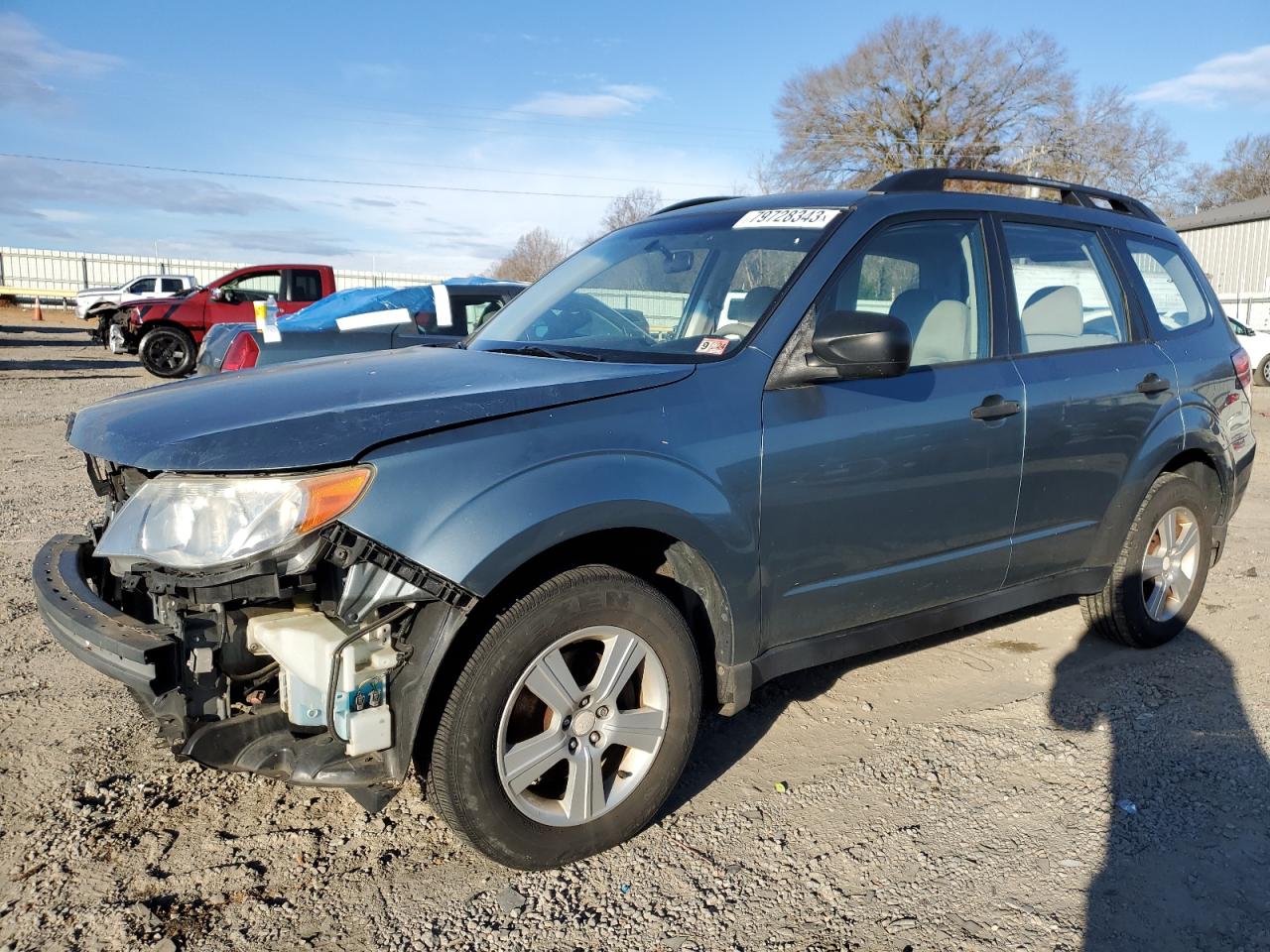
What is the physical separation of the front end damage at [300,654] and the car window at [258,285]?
15901 millimetres

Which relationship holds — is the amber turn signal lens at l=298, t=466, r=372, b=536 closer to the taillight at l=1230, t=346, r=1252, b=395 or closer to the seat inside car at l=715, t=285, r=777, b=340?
the seat inside car at l=715, t=285, r=777, b=340

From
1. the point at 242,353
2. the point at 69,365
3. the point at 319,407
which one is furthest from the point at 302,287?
the point at 319,407

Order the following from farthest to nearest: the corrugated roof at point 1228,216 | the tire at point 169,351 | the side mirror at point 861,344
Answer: the corrugated roof at point 1228,216 → the tire at point 169,351 → the side mirror at point 861,344

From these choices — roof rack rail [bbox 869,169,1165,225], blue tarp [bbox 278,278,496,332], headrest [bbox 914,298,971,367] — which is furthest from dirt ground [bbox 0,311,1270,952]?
blue tarp [bbox 278,278,496,332]

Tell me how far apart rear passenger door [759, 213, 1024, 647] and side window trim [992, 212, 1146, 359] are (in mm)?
69

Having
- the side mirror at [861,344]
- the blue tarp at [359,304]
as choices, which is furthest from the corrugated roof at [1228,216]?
the side mirror at [861,344]

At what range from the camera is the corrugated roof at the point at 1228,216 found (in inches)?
1433

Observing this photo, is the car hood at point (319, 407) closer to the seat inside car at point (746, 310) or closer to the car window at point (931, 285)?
the seat inside car at point (746, 310)

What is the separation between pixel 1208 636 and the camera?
475cm

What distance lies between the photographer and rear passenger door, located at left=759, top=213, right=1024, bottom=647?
305cm

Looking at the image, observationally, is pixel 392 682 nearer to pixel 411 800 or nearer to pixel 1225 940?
pixel 411 800

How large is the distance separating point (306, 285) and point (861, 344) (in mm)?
15982

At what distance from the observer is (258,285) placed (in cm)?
1758

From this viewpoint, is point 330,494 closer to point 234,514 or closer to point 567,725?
point 234,514
